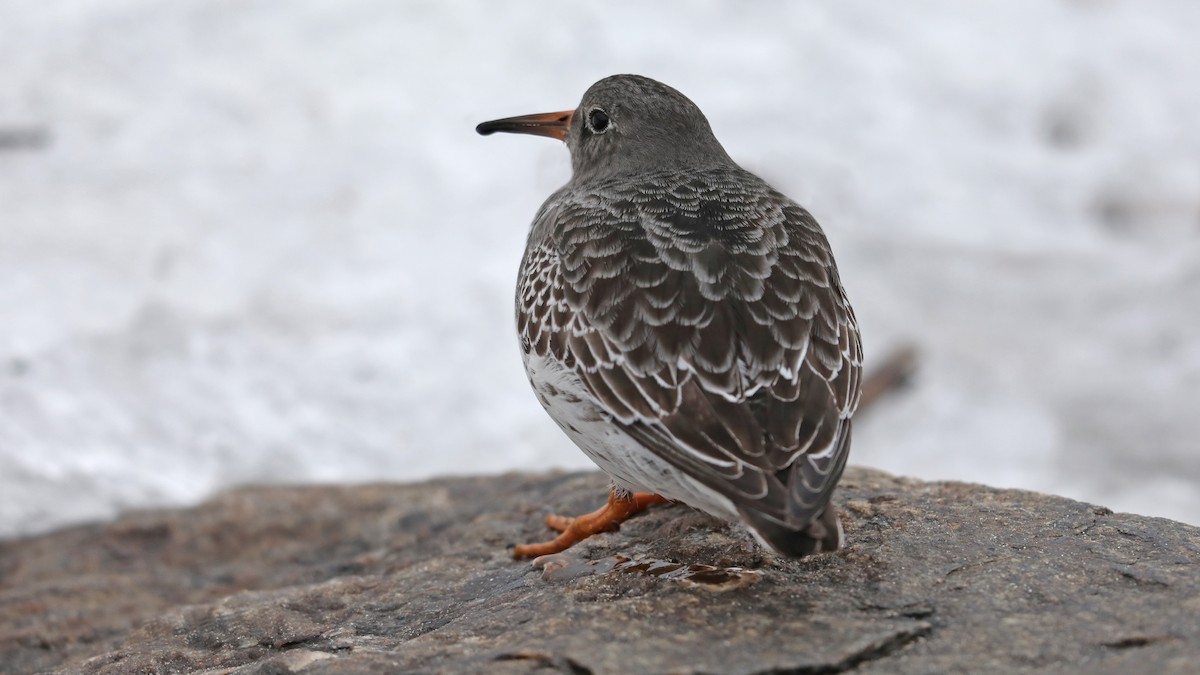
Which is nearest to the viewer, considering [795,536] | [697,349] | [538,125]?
[795,536]

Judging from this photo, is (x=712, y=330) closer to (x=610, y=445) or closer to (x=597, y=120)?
(x=610, y=445)

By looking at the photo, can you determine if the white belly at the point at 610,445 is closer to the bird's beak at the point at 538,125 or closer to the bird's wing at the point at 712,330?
the bird's wing at the point at 712,330

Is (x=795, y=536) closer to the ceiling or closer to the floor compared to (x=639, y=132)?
closer to the floor

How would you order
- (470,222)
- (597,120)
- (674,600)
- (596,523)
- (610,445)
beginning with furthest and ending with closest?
1. (470,222)
2. (597,120)
3. (596,523)
4. (610,445)
5. (674,600)

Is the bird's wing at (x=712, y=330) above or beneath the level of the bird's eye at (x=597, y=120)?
beneath

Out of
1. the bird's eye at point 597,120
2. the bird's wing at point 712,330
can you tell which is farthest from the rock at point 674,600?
the bird's eye at point 597,120

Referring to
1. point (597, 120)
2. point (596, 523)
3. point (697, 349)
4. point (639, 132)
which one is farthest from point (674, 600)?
point (597, 120)
